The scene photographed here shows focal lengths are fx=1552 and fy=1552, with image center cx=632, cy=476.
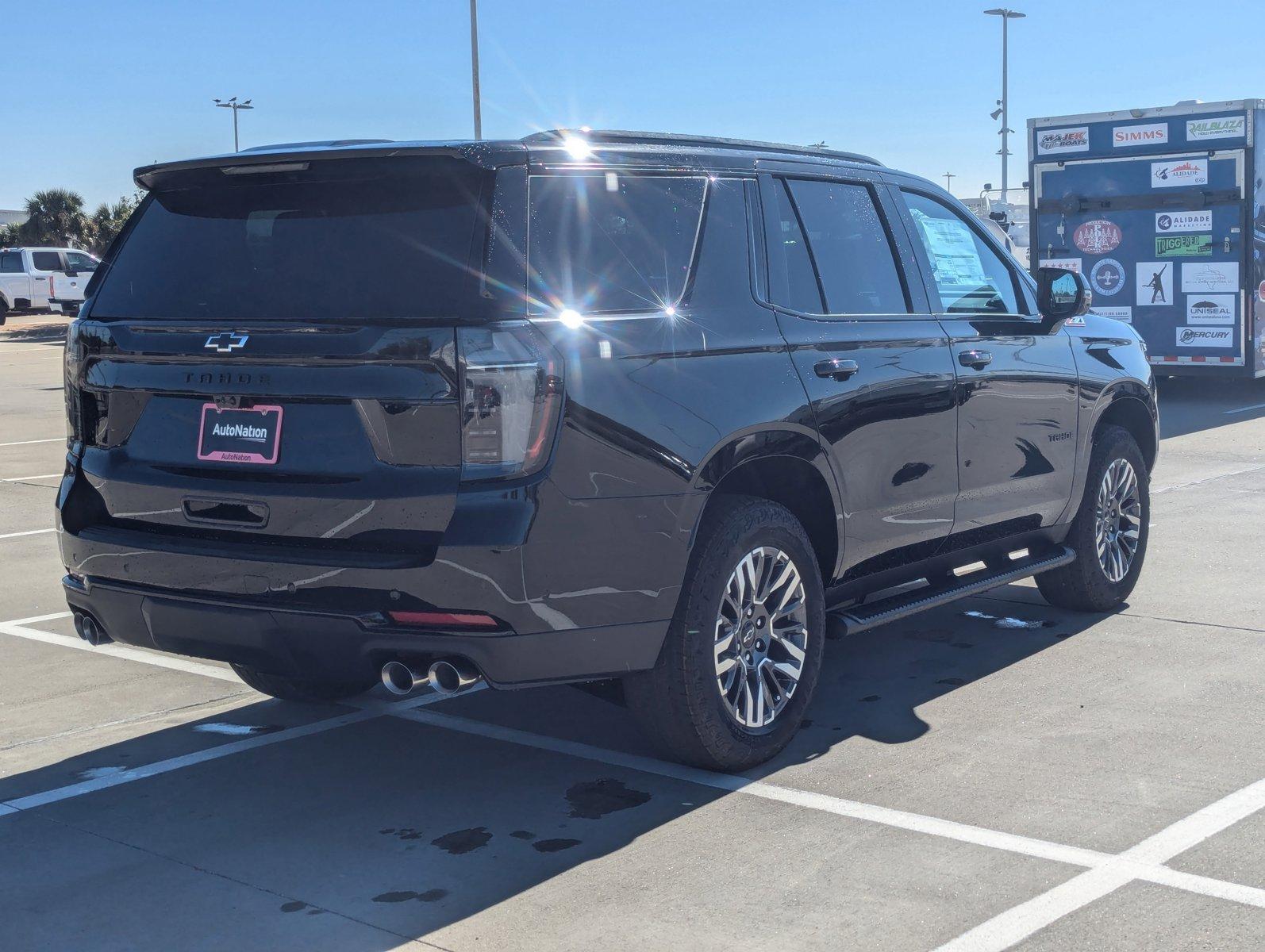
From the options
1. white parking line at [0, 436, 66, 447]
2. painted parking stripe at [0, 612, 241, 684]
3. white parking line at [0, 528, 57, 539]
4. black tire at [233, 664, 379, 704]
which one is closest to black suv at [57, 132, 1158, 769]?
black tire at [233, 664, 379, 704]

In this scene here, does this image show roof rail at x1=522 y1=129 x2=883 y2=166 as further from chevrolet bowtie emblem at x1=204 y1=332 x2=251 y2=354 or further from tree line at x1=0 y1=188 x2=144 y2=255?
tree line at x1=0 y1=188 x2=144 y2=255

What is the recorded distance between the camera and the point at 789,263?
5312 mm

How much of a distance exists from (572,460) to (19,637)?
12.9 feet

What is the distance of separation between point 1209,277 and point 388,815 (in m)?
14.8

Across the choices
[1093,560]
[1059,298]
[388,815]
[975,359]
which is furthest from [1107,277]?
[388,815]

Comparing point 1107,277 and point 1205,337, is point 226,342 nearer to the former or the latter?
point 1205,337

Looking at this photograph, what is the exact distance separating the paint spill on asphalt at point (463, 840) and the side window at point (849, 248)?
2.17 metres

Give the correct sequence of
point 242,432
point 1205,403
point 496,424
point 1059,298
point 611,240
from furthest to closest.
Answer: point 1205,403 < point 1059,298 < point 611,240 < point 242,432 < point 496,424

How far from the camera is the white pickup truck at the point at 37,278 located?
137 feet

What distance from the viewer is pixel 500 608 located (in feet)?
13.7

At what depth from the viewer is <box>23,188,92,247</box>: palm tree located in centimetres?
6078

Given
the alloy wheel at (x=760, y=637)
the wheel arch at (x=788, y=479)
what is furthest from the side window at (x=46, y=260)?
the alloy wheel at (x=760, y=637)

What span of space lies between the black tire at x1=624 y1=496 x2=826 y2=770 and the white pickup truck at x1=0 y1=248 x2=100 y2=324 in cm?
3983

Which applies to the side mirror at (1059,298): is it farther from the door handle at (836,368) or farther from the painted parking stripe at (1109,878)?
the painted parking stripe at (1109,878)
